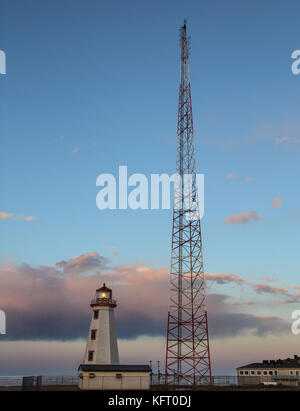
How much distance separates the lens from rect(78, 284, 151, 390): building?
66875mm

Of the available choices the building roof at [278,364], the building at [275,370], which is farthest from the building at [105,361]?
the building roof at [278,364]

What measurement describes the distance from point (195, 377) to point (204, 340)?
577cm

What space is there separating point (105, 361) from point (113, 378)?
3906 millimetres

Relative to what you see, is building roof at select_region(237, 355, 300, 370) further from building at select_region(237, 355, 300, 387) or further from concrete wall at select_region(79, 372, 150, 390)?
concrete wall at select_region(79, 372, 150, 390)

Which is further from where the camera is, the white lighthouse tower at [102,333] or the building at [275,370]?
the building at [275,370]

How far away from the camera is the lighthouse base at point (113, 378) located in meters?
66.5

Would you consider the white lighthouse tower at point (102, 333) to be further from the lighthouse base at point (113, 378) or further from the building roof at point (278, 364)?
the building roof at point (278, 364)

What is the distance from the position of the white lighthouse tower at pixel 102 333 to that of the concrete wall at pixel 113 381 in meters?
3.34

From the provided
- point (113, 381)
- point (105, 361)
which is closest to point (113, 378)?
point (113, 381)

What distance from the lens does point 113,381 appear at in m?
66.8

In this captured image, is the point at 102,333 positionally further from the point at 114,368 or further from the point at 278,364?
the point at 278,364

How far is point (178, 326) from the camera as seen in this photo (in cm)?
7600
